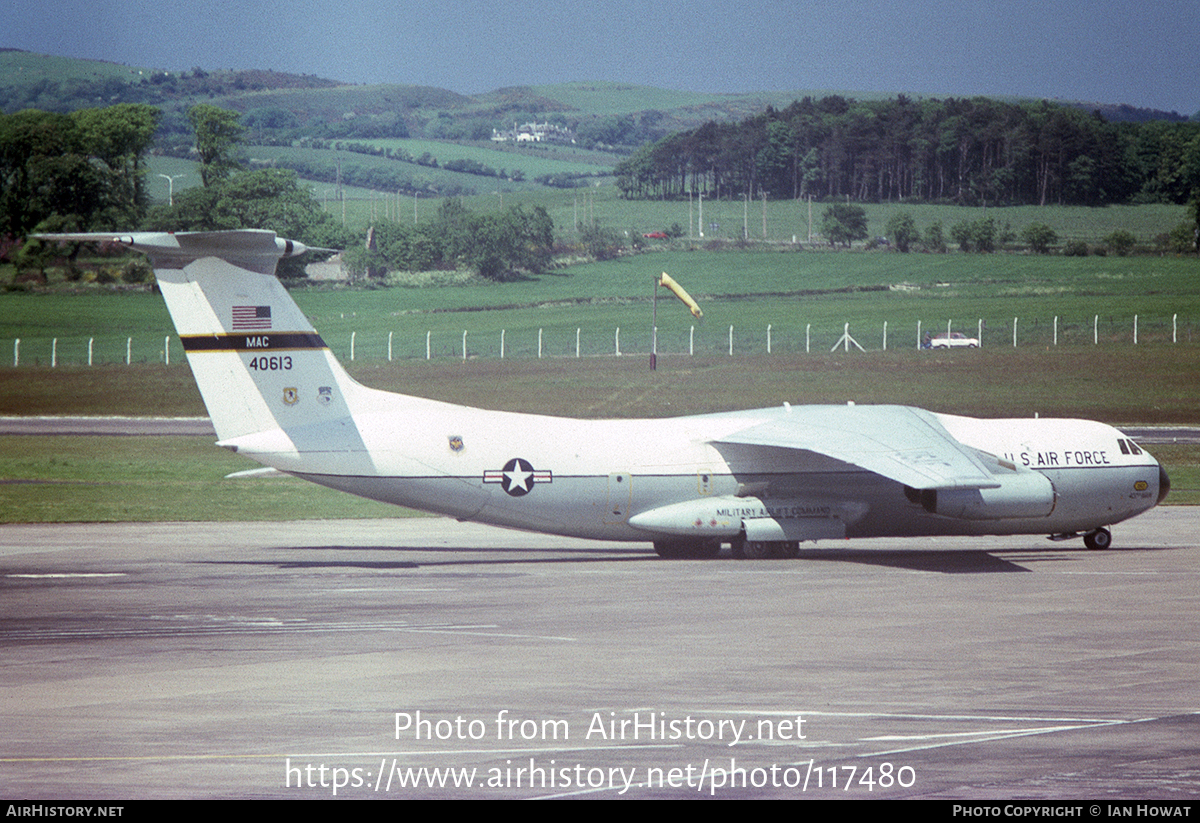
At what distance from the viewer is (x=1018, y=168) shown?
95875 mm

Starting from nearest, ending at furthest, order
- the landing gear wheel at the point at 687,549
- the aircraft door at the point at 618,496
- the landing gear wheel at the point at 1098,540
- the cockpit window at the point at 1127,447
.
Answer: the aircraft door at the point at 618,496, the landing gear wheel at the point at 687,549, the cockpit window at the point at 1127,447, the landing gear wheel at the point at 1098,540

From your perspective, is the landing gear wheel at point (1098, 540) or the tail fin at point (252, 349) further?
the landing gear wheel at point (1098, 540)

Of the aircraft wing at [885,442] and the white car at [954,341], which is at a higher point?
the aircraft wing at [885,442]

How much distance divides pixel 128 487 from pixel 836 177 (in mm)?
65543

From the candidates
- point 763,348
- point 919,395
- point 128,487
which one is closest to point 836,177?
point 763,348

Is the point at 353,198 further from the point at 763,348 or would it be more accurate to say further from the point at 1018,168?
the point at 1018,168

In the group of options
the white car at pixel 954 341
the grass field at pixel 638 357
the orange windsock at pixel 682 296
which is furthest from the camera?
the orange windsock at pixel 682 296

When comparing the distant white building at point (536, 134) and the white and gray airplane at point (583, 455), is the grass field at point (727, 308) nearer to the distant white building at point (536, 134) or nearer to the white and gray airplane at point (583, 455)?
the white and gray airplane at point (583, 455)

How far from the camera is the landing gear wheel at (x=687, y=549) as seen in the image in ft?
102

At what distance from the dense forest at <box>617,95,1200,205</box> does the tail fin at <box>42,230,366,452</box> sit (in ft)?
240

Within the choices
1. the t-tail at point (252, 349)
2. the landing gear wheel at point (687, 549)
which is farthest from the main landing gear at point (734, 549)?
the t-tail at point (252, 349)

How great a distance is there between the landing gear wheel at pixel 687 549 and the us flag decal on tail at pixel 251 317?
10.1m

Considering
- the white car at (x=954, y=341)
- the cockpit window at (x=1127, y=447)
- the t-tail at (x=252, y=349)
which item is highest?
the t-tail at (x=252, y=349)

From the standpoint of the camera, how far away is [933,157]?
322ft
